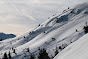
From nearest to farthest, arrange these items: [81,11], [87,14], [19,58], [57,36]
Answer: [19,58], [57,36], [87,14], [81,11]

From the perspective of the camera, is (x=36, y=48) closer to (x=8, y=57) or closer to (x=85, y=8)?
(x=8, y=57)

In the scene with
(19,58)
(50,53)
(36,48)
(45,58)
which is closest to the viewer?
(45,58)

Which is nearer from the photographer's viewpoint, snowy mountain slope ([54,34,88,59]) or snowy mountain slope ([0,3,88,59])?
snowy mountain slope ([54,34,88,59])

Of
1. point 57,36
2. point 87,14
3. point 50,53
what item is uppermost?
point 87,14

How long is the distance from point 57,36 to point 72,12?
31556 millimetres

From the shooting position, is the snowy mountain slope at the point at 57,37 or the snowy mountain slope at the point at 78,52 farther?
the snowy mountain slope at the point at 57,37

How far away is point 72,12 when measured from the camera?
9606 cm

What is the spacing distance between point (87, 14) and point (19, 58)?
45.4 m

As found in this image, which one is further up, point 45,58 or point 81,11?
point 81,11

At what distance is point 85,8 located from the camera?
310 ft

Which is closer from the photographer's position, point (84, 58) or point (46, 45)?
point (84, 58)

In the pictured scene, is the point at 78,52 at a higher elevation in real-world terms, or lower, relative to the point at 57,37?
lower

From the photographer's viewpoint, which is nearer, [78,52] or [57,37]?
[78,52]

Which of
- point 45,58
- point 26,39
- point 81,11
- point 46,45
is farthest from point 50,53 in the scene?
point 81,11
